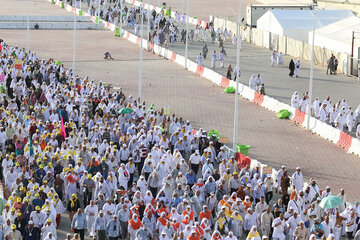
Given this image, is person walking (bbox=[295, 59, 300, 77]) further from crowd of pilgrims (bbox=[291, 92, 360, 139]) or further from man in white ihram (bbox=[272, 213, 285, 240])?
man in white ihram (bbox=[272, 213, 285, 240])

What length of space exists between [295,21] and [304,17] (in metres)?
1.15

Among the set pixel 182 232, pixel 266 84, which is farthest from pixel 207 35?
pixel 182 232

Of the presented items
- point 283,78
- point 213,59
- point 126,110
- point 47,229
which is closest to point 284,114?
point 126,110

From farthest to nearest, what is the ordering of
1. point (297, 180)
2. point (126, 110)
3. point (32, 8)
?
point (32, 8) < point (126, 110) < point (297, 180)

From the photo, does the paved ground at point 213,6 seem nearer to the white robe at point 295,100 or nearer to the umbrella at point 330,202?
the white robe at point 295,100

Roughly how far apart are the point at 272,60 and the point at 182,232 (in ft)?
103

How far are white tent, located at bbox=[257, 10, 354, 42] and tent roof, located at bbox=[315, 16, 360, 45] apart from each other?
324 centimetres

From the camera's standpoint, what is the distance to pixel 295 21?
5531 centimetres

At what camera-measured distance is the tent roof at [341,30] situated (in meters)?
48.2

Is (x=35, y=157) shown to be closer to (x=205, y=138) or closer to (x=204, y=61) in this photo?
(x=205, y=138)

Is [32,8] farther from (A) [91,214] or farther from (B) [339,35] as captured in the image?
(A) [91,214]

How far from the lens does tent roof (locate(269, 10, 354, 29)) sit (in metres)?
54.8

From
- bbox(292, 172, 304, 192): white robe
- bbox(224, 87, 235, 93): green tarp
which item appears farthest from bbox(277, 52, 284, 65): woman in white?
bbox(292, 172, 304, 192): white robe

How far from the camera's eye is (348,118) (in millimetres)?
32250
